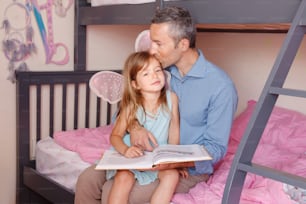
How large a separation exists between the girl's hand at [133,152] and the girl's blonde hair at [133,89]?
157 millimetres

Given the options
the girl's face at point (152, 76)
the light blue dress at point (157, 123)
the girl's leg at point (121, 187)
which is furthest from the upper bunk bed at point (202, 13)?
the girl's leg at point (121, 187)

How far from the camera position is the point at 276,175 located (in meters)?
1.17

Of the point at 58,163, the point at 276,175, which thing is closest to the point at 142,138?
the point at 276,175

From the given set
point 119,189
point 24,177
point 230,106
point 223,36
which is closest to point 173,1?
point 230,106

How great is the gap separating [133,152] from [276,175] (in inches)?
21.6

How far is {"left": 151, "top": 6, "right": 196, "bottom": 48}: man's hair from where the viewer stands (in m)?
1.69

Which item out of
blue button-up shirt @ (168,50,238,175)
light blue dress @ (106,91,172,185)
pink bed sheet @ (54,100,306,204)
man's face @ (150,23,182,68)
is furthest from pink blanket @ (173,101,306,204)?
man's face @ (150,23,182,68)

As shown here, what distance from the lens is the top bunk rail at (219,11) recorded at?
1.42 m

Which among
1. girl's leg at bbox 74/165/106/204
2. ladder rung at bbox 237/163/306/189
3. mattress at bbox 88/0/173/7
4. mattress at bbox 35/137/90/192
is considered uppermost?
mattress at bbox 88/0/173/7

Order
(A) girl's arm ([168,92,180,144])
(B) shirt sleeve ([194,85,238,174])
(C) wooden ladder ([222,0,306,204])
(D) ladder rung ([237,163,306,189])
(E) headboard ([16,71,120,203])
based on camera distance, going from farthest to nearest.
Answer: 1. (E) headboard ([16,71,120,203])
2. (A) girl's arm ([168,92,180,144])
3. (B) shirt sleeve ([194,85,238,174])
4. (C) wooden ladder ([222,0,306,204])
5. (D) ladder rung ([237,163,306,189])

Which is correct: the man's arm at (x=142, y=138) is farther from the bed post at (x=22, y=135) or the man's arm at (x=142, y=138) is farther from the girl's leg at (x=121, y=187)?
the bed post at (x=22, y=135)

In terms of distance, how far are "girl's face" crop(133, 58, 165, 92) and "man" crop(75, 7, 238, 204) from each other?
0.05 metres

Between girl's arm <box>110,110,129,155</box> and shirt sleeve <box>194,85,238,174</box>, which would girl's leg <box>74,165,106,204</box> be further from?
shirt sleeve <box>194,85,238,174</box>

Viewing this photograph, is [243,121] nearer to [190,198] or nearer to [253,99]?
[253,99]
